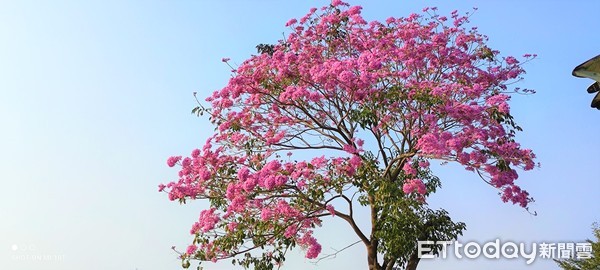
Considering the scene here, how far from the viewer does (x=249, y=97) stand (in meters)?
11.3

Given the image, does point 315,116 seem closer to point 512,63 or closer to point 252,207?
point 252,207

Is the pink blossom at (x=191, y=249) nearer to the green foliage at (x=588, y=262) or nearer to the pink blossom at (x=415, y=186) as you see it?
the pink blossom at (x=415, y=186)

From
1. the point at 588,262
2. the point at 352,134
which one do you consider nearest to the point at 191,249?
the point at 352,134

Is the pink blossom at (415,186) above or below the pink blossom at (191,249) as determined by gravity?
above

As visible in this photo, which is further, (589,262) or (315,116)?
(589,262)

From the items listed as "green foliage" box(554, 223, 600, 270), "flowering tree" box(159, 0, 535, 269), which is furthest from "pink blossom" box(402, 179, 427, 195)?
"green foliage" box(554, 223, 600, 270)

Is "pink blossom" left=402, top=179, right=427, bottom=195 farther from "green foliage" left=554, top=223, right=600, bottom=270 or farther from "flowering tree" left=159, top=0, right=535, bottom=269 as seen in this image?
"green foliage" left=554, top=223, right=600, bottom=270

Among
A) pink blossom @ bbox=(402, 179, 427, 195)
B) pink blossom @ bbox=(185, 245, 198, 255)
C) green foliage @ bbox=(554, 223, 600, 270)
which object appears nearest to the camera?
pink blossom @ bbox=(402, 179, 427, 195)

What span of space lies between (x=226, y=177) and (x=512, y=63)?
5.34 meters

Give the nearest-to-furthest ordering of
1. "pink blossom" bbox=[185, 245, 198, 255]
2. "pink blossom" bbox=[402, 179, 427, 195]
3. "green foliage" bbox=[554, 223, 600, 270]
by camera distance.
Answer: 1. "pink blossom" bbox=[402, 179, 427, 195]
2. "pink blossom" bbox=[185, 245, 198, 255]
3. "green foliage" bbox=[554, 223, 600, 270]

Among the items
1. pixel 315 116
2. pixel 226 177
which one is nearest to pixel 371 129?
pixel 315 116

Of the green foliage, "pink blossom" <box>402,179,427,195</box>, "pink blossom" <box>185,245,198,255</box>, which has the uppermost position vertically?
the green foliage

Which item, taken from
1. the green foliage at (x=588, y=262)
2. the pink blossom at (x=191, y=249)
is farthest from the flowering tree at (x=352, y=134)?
the green foliage at (x=588, y=262)

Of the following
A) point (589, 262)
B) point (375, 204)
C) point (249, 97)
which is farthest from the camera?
point (589, 262)
